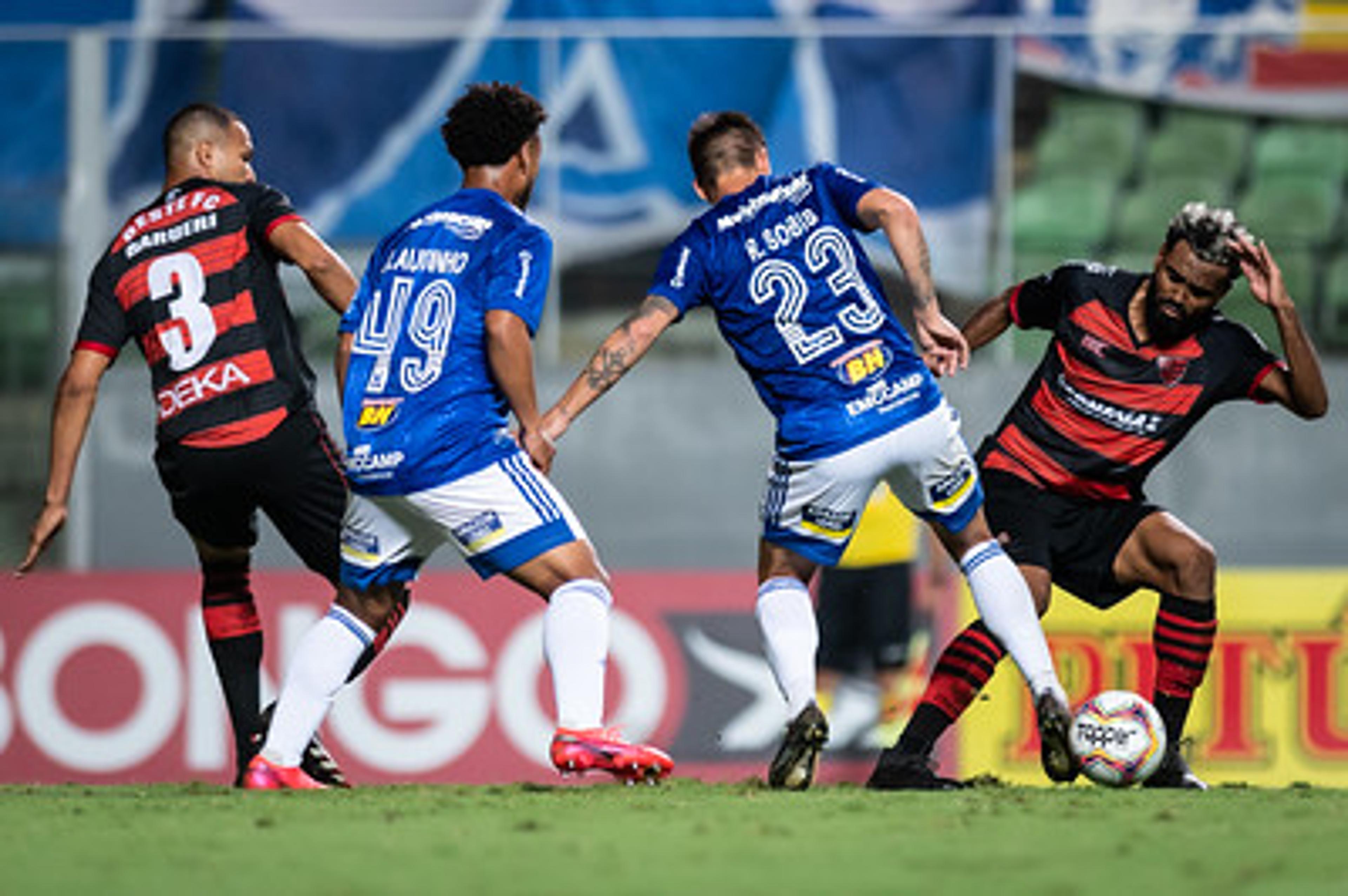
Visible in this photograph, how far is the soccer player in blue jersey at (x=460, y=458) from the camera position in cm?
573

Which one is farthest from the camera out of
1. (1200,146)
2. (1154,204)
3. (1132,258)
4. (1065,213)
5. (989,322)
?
(1200,146)

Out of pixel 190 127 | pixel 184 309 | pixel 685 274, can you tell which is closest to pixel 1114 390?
pixel 685 274

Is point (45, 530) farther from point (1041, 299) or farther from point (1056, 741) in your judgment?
point (1041, 299)

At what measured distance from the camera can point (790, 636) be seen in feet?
19.8

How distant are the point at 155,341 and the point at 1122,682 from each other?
4.65 meters

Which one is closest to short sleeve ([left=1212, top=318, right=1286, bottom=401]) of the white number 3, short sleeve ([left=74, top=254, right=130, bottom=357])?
the white number 3

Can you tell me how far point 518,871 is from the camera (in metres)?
4.27

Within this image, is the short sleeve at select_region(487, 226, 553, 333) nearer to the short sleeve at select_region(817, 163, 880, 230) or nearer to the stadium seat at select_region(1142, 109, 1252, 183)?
the short sleeve at select_region(817, 163, 880, 230)

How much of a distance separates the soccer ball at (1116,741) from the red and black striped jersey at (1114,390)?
77 centimetres

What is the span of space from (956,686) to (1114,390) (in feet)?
3.08

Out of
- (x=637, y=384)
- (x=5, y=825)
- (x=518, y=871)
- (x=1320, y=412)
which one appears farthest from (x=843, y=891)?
(x=637, y=384)

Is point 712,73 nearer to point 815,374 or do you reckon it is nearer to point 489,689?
point 489,689

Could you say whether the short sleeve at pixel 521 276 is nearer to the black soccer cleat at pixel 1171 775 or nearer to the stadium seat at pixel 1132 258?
the black soccer cleat at pixel 1171 775

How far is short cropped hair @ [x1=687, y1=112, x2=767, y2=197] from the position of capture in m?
6.25
